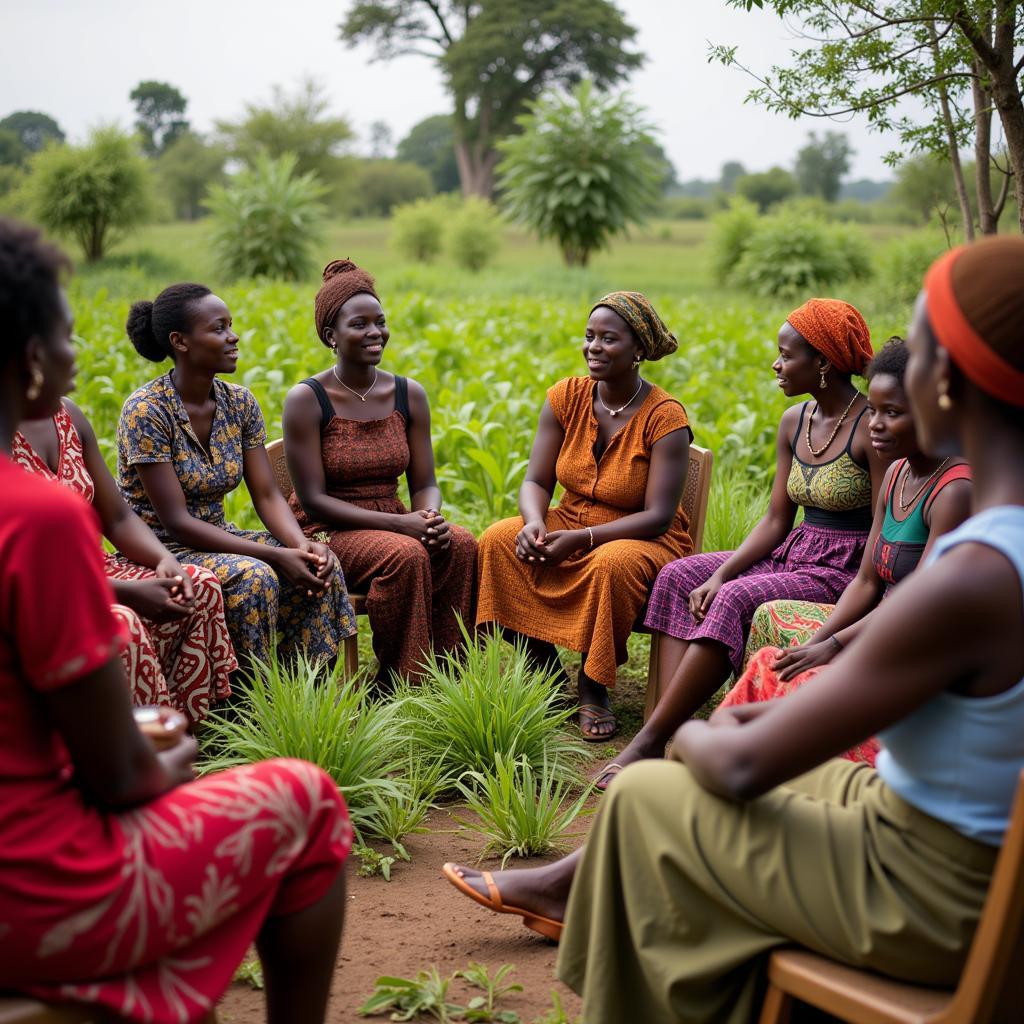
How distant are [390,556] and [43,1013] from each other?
2689 mm

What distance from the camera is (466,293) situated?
55.4ft

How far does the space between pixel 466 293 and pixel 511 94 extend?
2983cm

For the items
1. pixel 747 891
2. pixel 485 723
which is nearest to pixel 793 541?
pixel 485 723

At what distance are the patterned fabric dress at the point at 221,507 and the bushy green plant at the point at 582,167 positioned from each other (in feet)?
56.5

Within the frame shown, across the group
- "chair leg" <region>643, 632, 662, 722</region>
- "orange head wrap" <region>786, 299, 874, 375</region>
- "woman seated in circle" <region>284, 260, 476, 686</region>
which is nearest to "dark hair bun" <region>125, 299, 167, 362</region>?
"woman seated in circle" <region>284, 260, 476, 686</region>

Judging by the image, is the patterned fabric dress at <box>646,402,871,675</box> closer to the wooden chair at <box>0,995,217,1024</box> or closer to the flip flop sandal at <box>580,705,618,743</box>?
the flip flop sandal at <box>580,705,618,743</box>

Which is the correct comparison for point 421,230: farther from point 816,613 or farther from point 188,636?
point 816,613

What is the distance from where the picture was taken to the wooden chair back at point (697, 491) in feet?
14.4

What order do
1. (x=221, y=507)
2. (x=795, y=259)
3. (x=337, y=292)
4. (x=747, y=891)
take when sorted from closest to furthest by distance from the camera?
(x=747, y=891), (x=221, y=507), (x=337, y=292), (x=795, y=259)

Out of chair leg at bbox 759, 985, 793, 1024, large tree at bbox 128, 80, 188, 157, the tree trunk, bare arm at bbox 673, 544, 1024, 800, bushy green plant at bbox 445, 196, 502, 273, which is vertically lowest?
chair leg at bbox 759, 985, 793, 1024

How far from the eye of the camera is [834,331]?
3768 mm

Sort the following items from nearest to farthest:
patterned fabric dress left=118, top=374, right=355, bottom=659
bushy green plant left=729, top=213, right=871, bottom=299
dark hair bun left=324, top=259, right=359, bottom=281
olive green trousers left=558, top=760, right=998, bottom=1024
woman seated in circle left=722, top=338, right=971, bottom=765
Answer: olive green trousers left=558, top=760, right=998, bottom=1024 → woman seated in circle left=722, top=338, right=971, bottom=765 → patterned fabric dress left=118, top=374, right=355, bottom=659 → dark hair bun left=324, top=259, right=359, bottom=281 → bushy green plant left=729, top=213, right=871, bottom=299

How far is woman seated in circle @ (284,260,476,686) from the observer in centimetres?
430

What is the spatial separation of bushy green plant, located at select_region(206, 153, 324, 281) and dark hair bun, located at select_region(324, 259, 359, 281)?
598 inches
